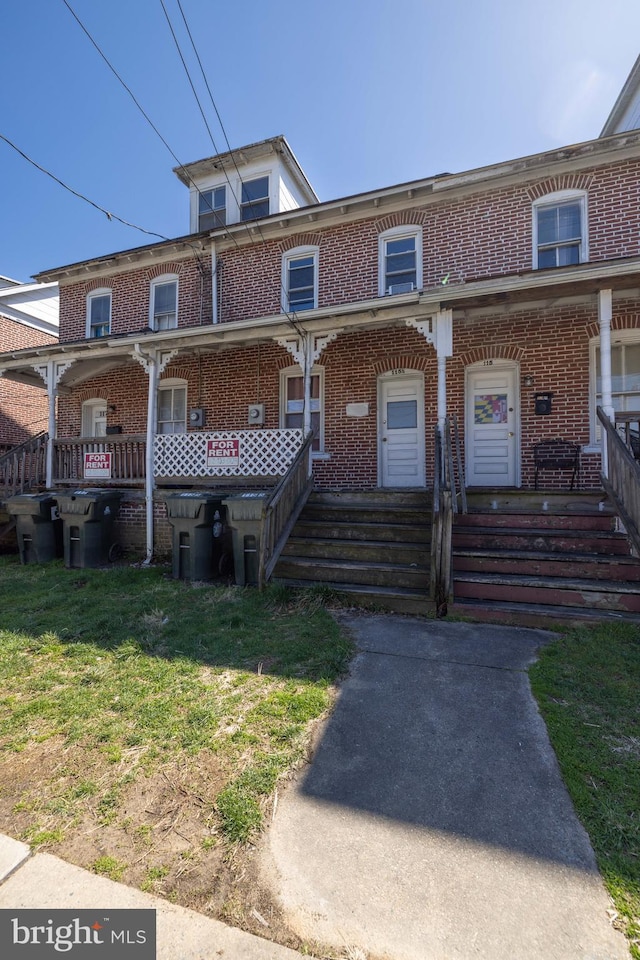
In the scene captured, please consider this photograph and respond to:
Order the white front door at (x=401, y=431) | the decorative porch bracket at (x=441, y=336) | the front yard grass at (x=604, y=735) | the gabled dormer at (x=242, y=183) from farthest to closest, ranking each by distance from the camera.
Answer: the gabled dormer at (x=242, y=183) → the white front door at (x=401, y=431) → the decorative porch bracket at (x=441, y=336) → the front yard grass at (x=604, y=735)

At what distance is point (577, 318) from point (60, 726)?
9.27 meters

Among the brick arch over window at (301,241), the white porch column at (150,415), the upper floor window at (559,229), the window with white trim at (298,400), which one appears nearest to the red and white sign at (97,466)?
the white porch column at (150,415)

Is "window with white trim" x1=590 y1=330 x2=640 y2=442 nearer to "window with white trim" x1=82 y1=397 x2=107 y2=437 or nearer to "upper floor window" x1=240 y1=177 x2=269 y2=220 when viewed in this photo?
"upper floor window" x1=240 y1=177 x2=269 y2=220

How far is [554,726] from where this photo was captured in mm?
3064

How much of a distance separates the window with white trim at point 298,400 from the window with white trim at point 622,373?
5.17 meters

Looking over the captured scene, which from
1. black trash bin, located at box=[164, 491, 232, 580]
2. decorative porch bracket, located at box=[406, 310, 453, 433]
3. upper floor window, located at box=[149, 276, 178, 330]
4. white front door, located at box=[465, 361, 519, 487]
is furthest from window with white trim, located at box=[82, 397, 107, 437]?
white front door, located at box=[465, 361, 519, 487]

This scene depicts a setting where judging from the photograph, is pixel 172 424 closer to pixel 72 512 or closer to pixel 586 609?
pixel 72 512

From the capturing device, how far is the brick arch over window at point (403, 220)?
9.10 m

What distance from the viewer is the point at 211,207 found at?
12.0m

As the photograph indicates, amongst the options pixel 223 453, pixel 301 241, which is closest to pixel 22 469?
pixel 223 453

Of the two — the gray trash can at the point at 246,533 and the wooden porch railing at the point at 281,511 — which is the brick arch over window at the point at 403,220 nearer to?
the wooden porch railing at the point at 281,511

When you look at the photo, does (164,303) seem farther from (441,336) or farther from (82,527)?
(441,336)

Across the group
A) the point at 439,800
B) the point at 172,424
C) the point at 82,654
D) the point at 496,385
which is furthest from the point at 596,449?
the point at 172,424

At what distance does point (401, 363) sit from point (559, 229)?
379cm
